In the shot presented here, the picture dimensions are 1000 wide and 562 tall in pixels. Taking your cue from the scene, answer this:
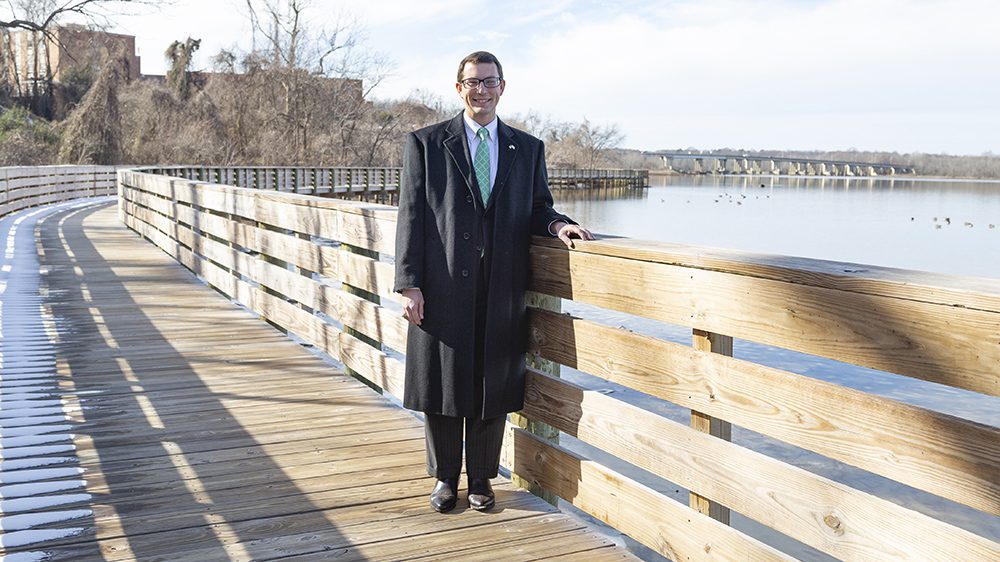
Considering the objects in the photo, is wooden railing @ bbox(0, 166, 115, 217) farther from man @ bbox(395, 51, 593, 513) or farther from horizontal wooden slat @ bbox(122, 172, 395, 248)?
man @ bbox(395, 51, 593, 513)

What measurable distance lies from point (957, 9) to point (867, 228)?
3621 centimetres

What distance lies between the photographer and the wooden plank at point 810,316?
2123 millimetres

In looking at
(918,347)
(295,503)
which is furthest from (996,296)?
(295,503)

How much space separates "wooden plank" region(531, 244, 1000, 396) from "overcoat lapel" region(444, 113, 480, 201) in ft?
1.39

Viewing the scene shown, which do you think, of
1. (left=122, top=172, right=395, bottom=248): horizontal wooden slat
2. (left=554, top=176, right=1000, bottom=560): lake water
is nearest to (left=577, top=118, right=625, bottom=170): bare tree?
(left=554, top=176, right=1000, bottom=560): lake water

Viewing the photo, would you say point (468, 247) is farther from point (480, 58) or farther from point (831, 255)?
point (831, 255)

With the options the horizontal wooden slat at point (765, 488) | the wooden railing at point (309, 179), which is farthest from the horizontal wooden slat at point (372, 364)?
the wooden railing at point (309, 179)

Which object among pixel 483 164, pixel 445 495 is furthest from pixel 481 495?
pixel 483 164

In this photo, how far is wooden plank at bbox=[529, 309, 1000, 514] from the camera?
214 cm

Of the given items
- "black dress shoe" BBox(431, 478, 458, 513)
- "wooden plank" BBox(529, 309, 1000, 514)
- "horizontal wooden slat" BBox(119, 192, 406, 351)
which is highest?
"wooden plank" BBox(529, 309, 1000, 514)

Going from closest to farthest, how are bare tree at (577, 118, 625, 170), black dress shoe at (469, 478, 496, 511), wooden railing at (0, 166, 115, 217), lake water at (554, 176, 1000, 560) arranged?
black dress shoe at (469, 478, 496, 511) → lake water at (554, 176, 1000, 560) → wooden railing at (0, 166, 115, 217) → bare tree at (577, 118, 625, 170)

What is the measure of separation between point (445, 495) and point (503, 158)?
4.28 feet

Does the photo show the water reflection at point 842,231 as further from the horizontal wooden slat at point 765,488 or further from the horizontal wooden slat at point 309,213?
the horizontal wooden slat at point 765,488

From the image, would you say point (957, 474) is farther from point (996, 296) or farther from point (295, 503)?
point (295, 503)
